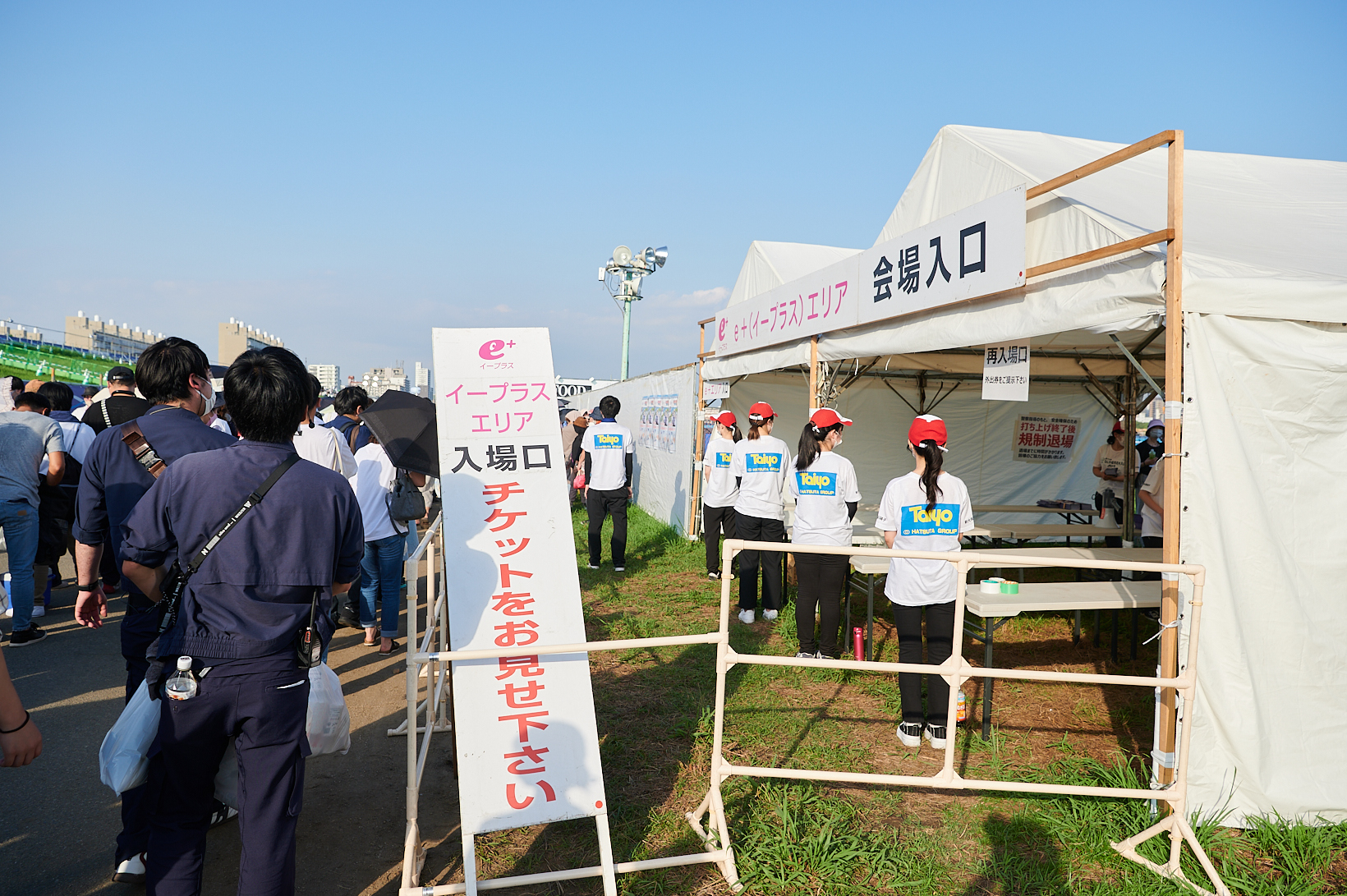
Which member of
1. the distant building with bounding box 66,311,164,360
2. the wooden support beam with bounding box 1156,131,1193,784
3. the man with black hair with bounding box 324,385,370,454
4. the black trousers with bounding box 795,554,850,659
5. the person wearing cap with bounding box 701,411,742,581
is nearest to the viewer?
the wooden support beam with bounding box 1156,131,1193,784

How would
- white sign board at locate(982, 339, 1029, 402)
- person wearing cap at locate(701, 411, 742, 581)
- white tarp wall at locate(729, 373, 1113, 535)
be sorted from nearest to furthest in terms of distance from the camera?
1. white sign board at locate(982, 339, 1029, 402)
2. person wearing cap at locate(701, 411, 742, 581)
3. white tarp wall at locate(729, 373, 1113, 535)

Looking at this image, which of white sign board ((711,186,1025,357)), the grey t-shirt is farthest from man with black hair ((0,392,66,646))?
white sign board ((711,186,1025,357))

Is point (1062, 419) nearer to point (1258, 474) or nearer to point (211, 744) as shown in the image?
point (1258, 474)

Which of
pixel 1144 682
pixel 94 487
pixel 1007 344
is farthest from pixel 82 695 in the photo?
pixel 1007 344

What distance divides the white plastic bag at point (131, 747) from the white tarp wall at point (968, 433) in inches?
329

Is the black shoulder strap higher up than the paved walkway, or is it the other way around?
the black shoulder strap

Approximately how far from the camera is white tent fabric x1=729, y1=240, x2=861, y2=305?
8516mm

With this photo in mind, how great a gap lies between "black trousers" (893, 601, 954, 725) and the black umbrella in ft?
8.35

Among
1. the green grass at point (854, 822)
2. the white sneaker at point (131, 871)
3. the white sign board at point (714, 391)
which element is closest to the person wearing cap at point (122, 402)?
the white sneaker at point (131, 871)

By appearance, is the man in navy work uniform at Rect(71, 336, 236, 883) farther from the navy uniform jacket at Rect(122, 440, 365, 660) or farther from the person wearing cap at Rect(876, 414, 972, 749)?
the person wearing cap at Rect(876, 414, 972, 749)

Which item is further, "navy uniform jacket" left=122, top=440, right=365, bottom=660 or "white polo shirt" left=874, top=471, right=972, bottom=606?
"white polo shirt" left=874, top=471, right=972, bottom=606

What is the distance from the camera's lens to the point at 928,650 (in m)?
3.88

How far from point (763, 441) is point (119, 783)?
463cm

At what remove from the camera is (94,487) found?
257 centimetres
